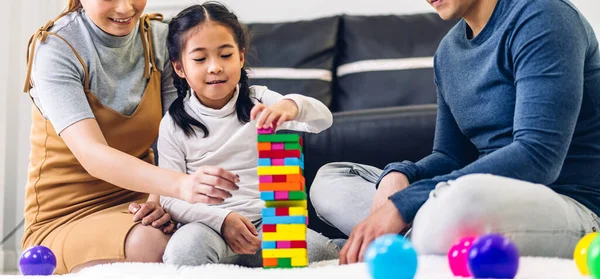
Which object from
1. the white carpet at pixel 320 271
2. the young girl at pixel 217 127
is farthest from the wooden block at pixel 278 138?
the young girl at pixel 217 127

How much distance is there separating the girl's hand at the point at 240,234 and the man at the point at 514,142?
0.86 ft

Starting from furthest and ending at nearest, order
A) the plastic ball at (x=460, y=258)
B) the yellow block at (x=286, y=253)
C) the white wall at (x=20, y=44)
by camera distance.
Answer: the white wall at (x=20, y=44)
the yellow block at (x=286, y=253)
the plastic ball at (x=460, y=258)

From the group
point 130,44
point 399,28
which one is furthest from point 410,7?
point 130,44

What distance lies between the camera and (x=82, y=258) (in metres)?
1.56

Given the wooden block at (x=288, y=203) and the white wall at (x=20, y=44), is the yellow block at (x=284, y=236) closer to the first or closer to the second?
the wooden block at (x=288, y=203)

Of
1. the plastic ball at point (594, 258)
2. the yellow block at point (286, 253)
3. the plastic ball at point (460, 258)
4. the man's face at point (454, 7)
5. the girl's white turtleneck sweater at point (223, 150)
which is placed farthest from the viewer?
the girl's white turtleneck sweater at point (223, 150)

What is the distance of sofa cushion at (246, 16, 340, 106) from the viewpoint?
234 cm

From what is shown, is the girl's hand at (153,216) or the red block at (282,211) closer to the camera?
the red block at (282,211)

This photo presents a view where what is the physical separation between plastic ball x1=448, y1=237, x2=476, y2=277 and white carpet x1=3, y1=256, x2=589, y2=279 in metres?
0.01

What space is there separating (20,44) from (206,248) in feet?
5.45

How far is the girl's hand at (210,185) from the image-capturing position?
1234 mm

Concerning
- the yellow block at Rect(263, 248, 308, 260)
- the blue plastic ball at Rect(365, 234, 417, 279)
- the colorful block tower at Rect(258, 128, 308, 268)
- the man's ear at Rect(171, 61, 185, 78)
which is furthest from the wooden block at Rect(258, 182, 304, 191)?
the man's ear at Rect(171, 61, 185, 78)

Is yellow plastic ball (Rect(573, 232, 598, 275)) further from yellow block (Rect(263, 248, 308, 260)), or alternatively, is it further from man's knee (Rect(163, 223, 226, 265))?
man's knee (Rect(163, 223, 226, 265))

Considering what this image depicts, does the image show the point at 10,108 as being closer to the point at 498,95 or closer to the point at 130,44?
the point at 130,44
